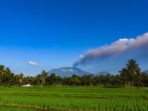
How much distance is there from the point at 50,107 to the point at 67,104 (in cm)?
200

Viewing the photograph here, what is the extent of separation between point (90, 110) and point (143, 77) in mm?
112112

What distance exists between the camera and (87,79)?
160 m

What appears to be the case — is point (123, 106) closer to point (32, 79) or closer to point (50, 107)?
point (50, 107)

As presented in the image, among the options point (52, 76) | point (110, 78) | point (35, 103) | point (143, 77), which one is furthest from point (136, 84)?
point (35, 103)

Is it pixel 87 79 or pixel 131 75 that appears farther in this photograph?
pixel 87 79

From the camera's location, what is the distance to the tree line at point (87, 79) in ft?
445

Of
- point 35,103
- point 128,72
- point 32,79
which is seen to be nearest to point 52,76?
point 32,79

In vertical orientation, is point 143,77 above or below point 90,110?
above

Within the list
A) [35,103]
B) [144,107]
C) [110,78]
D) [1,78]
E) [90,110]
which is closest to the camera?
[144,107]

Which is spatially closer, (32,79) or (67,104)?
(67,104)

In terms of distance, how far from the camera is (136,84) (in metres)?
138

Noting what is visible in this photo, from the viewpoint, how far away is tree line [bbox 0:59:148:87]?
13562 cm

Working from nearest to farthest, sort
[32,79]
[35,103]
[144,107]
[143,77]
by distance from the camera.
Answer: [144,107] → [35,103] → [143,77] → [32,79]

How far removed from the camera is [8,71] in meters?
150
